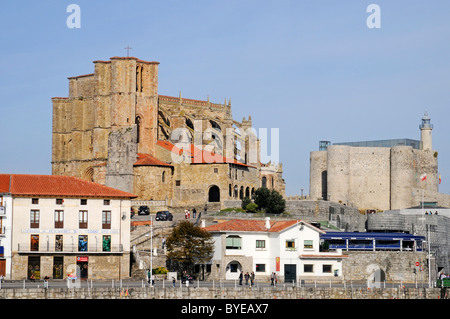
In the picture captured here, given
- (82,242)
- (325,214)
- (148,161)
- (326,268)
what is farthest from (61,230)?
(325,214)

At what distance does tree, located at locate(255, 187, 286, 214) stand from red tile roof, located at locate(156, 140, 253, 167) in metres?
8.91

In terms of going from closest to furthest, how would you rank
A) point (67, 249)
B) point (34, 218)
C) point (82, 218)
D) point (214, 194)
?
point (67, 249)
point (34, 218)
point (82, 218)
point (214, 194)

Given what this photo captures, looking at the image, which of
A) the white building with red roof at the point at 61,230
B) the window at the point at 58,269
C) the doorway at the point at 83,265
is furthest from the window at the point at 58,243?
the doorway at the point at 83,265

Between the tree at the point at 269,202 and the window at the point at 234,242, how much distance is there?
22539 mm

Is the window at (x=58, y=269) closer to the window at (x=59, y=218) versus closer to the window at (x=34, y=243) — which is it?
the window at (x=34, y=243)

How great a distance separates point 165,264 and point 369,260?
16.6m

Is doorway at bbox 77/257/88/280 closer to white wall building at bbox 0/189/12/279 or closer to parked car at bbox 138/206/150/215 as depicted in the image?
white wall building at bbox 0/189/12/279

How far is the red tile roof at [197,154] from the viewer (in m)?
105

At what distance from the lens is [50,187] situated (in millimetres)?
73625

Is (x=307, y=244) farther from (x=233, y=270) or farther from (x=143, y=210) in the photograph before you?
(x=143, y=210)

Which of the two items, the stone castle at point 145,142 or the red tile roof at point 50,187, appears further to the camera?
the stone castle at point 145,142

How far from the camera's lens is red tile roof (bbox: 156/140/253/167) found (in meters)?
105

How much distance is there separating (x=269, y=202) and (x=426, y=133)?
3554cm

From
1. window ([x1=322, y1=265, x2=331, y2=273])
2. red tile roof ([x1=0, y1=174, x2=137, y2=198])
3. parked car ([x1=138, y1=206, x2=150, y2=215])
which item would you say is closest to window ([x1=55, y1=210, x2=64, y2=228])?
red tile roof ([x1=0, y1=174, x2=137, y2=198])
